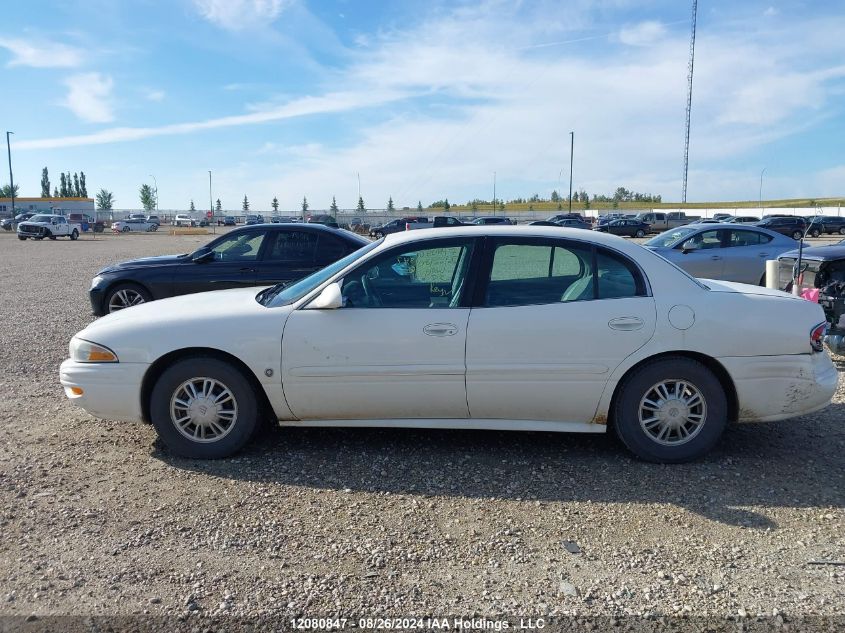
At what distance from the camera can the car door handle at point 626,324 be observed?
13.9 feet

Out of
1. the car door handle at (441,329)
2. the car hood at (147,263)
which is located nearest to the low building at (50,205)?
the car hood at (147,263)

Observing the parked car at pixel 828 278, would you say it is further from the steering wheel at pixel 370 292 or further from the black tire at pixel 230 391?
the black tire at pixel 230 391

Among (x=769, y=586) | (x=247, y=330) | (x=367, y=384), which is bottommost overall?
(x=769, y=586)

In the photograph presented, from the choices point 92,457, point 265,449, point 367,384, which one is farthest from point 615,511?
point 92,457

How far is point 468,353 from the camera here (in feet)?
14.0

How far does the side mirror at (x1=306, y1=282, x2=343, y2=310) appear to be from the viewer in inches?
167

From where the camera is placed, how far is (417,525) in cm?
362

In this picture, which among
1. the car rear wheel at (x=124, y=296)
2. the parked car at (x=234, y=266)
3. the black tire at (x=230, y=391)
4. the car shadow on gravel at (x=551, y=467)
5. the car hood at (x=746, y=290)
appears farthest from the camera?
the car rear wheel at (x=124, y=296)

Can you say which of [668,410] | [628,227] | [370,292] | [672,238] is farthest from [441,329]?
[628,227]

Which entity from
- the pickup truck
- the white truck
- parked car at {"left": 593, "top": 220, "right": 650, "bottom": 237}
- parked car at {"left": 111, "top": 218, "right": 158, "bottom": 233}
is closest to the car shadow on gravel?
parked car at {"left": 593, "top": 220, "right": 650, "bottom": 237}

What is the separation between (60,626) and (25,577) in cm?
49

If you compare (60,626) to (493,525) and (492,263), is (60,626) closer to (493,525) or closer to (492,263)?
(493,525)

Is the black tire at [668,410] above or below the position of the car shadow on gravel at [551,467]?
above

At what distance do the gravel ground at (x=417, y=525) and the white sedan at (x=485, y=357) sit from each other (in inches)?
12.1
